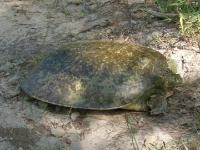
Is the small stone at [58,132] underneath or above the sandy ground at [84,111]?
underneath

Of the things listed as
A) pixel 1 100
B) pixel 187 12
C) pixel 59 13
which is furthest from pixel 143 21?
pixel 1 100

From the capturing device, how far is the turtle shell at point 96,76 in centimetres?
384

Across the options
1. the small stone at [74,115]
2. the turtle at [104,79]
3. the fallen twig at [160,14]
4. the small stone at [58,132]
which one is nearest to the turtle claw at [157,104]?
the turtle at [104,79]

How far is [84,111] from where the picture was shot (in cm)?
399

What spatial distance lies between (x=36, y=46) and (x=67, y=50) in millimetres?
838

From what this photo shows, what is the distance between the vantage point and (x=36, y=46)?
16.3 ft

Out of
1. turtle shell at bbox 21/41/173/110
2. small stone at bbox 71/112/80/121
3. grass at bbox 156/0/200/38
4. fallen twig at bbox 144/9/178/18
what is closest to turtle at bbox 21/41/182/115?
turtle shell at bbox 21/41/173/110

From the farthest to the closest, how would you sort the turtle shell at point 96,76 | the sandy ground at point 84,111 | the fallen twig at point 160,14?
the fallen twig at point 160,14
the turtle shell at point 96,76
the sandy ground at point 84,111

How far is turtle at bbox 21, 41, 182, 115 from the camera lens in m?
3.84

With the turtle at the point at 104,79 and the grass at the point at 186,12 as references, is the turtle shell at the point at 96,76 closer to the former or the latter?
the turtle at the point at 104,79

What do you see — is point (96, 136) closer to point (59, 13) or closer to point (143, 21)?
point (143, 21)

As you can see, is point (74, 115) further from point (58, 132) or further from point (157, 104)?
point (157, 104)

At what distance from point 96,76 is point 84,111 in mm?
316

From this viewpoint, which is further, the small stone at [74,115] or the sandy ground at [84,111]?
the small stone at [74,115]
